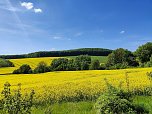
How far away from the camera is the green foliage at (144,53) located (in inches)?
3442

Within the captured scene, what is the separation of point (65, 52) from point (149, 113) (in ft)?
383

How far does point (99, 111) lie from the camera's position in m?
12.1

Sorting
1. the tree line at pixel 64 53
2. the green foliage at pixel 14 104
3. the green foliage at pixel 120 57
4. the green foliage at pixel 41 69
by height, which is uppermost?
the tree line at pixel 64 53

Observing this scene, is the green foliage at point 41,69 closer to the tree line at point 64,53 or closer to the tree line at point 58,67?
the tree line at point 58,67

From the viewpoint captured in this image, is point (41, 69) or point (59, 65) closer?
point (41, 69)

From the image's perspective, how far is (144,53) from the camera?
8775 centimetres

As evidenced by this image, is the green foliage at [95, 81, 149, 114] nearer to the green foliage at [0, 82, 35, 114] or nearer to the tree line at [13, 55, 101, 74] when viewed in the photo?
the green foliage at [0, 82, 35, 114]

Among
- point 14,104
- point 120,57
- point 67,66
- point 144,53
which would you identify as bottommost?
point 67,66

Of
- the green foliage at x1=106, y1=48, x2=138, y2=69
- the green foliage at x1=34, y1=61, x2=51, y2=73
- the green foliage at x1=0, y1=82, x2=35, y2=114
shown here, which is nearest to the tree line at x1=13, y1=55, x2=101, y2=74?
the green foliage at x1=34, y1=61, x2=51, y2=73

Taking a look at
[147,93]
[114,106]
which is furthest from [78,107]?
[147,93]

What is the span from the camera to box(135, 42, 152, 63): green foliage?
3442 inches

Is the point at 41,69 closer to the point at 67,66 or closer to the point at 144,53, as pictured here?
the point at 67,66

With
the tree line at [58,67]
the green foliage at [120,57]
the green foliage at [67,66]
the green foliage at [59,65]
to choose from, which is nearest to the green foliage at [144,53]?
the green foliage at [120,57]

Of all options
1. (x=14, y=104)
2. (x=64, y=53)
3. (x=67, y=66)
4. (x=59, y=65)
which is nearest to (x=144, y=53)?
(x=67, y=66)
